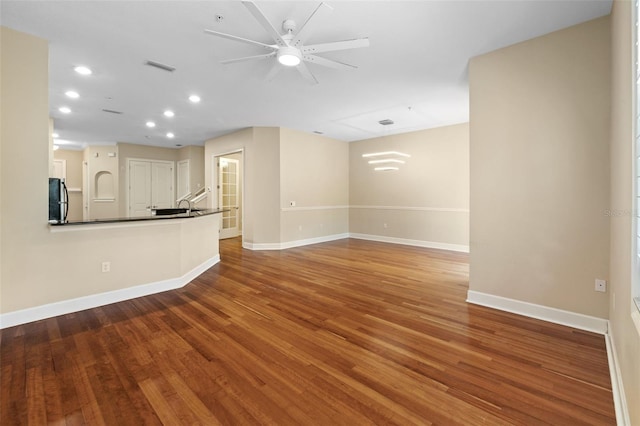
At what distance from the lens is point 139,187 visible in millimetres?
8820

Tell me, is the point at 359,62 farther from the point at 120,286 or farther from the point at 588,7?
the point at 120,286

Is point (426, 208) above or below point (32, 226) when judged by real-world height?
above

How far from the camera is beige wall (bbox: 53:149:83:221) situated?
8.83 m

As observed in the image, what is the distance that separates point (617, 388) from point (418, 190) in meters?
5.70

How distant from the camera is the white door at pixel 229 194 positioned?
26.5 ft

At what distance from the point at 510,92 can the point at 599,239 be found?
1701mm

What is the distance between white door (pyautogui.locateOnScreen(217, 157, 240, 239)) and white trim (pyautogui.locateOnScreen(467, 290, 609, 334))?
22.2 feet

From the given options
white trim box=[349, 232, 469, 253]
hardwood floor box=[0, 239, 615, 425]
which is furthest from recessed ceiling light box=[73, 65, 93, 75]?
white trim box=[349, 232, 469, 253]

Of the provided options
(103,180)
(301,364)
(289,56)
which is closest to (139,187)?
(103,180)

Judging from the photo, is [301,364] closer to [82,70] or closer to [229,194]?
[82,70]

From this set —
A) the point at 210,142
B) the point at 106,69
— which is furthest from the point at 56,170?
the point at 106,69

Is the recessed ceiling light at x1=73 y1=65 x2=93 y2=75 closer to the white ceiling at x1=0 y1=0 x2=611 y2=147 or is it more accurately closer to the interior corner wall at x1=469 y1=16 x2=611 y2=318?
the white ceiling at x1=0 y1=0 x2=611 y2=147

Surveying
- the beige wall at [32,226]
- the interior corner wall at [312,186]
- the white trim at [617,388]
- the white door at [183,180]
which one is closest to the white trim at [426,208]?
the interior corner wall at [312,186]

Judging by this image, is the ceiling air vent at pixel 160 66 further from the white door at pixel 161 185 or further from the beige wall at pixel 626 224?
the white door at pixel 161 185
